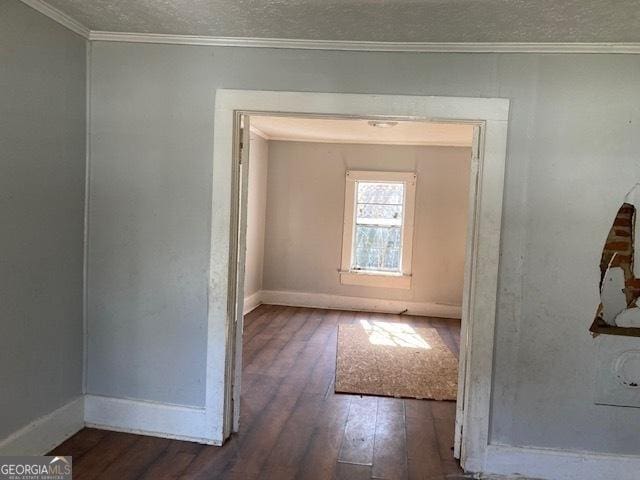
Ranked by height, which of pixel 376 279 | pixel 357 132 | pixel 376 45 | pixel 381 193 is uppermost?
pixel 357 132

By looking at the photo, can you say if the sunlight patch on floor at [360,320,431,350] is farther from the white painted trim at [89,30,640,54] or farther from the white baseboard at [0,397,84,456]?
the white painted trim at [89,30,640,54]

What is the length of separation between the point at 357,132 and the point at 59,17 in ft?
12.6

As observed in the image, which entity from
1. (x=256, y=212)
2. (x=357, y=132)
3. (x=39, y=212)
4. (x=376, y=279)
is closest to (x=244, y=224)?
(x=39, y=212)

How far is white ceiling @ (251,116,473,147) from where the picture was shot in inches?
202

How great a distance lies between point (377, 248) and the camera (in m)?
6.68

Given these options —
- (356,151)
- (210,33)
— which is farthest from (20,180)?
(356,151)

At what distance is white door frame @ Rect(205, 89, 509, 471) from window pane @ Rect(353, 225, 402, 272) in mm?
4007

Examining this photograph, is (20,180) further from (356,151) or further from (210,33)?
(356,151)

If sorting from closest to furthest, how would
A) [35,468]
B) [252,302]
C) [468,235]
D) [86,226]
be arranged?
[35,468]
[468,235]
[86,226]
[252,302]

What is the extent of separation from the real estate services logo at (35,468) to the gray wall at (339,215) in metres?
4.57

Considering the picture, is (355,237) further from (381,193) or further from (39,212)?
(39,212)

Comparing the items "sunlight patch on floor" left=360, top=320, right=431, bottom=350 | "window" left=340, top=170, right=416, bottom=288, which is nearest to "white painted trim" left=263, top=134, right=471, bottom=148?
"window" left=340, top=170, right=416, bottom=288

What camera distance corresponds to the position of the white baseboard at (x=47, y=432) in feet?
7.55

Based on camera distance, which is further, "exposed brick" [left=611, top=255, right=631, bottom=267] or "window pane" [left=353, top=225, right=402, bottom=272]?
"window pane" [left=353, top=225, right=402, bottom=272]
